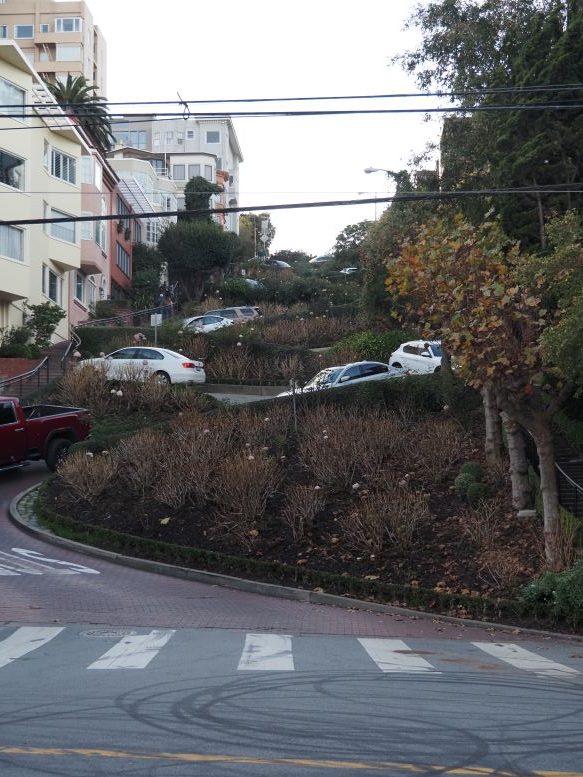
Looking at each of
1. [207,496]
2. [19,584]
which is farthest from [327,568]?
[19,584]

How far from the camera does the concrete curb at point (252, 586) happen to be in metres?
15.2

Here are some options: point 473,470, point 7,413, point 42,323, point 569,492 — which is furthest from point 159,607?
point 42,323

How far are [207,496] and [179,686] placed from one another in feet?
40.5

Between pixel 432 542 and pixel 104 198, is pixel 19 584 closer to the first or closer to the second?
pixel 432 542

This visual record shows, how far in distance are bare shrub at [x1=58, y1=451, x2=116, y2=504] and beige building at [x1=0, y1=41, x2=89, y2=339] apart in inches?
722

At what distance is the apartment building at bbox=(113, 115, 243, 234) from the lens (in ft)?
336

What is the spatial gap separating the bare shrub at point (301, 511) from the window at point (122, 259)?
158 feet

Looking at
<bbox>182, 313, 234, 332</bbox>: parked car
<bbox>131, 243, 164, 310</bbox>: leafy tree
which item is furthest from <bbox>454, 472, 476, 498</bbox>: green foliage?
<bbox>131, 243, 164, 310</bbox>: leafy tree

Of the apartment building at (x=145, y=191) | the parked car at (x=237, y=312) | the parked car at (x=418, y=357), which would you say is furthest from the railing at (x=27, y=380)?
the apartment building at (x=145, y=191)

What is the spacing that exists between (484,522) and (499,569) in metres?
1.86

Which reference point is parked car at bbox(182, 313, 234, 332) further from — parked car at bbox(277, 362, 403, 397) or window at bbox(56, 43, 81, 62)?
window at bbox(56, 43, 81, 62)

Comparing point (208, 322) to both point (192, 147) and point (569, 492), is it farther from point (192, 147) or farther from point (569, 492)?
point (192, 147)

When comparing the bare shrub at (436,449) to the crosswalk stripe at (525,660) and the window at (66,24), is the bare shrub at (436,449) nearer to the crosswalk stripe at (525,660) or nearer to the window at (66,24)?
the crosswalk stripe at (525,660)

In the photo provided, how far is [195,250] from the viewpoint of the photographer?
227 feet
